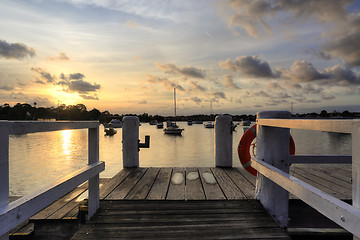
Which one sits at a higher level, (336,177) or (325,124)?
(325,124)

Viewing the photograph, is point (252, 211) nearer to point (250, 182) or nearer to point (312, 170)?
point (250, 182)

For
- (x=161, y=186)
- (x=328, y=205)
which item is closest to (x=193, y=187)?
(x=161, y=186)

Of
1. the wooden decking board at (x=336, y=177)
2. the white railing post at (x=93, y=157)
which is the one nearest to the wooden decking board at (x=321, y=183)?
the wooden decking board at (x=336, y=177)

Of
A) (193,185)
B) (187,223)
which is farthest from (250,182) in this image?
(187,223)

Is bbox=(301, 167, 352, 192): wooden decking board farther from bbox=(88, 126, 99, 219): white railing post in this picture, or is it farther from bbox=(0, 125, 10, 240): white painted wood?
bbox=(0, 125, 10, 240): white painted wood

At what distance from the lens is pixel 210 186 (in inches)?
141

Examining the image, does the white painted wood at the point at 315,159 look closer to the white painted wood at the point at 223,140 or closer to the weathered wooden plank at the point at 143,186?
the weathered wooden plank at the point at 143,186

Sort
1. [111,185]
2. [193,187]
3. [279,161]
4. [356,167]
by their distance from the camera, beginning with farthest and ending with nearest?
[111,185]
[193,187]
[279,161]
[356,167]

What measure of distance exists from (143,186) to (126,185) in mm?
295

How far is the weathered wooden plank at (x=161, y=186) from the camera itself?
3109mm

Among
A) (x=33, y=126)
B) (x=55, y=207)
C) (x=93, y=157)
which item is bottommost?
(x=55, y=207)

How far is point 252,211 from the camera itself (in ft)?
8.57

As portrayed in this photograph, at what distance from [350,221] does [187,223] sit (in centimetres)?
161

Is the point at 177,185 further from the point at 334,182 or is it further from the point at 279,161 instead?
the point at 334,182
